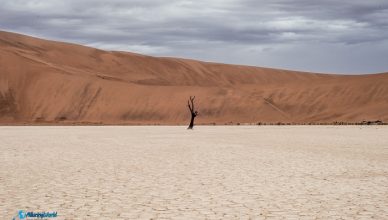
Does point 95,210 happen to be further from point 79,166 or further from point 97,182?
point 79,166

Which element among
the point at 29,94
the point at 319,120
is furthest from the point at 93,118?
the point at 319,120

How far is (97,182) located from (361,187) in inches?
230

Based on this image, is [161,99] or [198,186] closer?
[198,186]

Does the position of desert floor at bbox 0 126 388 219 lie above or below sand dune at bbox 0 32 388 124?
below

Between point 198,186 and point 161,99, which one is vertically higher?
point 161,99

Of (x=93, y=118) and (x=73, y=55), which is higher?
(x=73, y=55)

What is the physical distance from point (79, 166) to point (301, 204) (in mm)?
8608

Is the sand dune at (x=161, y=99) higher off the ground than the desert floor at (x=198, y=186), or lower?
higher

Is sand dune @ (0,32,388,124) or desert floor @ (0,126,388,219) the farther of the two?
sand dune @ (0,32,388,124)

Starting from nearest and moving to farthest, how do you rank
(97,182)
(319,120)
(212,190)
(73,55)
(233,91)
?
(212,190) → (97,182) → (319,120) → (233,91) → (73,55)

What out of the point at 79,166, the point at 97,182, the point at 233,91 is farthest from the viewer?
the point at 233,91

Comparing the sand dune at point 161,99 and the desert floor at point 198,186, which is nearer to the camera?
the desert floor at point 198,186

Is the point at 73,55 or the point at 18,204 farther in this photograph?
the point at 73,55

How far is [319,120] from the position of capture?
71750 millimetres
